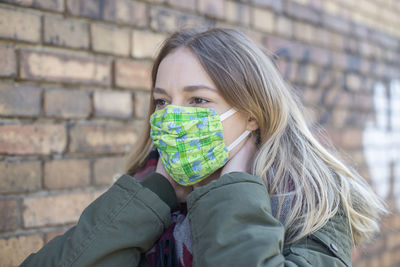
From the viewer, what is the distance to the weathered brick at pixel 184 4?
2.36 meters

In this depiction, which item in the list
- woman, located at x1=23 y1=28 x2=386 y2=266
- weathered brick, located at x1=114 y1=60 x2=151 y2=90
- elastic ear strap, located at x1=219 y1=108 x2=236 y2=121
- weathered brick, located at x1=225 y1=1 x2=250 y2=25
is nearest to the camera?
woman, located at x1=23 y1=28 x2=386 y2=266

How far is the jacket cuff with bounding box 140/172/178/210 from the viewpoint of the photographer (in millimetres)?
1536

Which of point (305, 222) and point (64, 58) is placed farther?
point (64, 58)

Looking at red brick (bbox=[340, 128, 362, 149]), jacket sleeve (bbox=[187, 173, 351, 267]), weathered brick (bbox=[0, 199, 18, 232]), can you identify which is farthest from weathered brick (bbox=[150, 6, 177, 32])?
red brick (bbox=[340, 128, 362, 149])

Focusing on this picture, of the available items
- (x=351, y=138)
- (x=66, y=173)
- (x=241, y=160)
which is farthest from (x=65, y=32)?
(x=351, y=138)

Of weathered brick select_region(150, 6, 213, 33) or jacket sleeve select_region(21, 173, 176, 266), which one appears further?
weathered brick select_region(150, 6, 213, 33)

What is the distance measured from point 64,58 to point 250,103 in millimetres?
875

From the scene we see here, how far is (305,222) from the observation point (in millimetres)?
1379

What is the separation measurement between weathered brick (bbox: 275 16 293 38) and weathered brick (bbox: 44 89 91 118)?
1534 mm

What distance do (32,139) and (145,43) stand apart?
773 millimetres

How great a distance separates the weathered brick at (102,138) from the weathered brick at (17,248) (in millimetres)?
407

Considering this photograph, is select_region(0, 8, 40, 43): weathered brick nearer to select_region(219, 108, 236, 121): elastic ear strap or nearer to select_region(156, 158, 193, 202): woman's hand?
select_region(156, 158, 193, 202): woman's hand

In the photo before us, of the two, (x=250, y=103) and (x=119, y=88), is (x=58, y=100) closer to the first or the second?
(x=119, y=88)

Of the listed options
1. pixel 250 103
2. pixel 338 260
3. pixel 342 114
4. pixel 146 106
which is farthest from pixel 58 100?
pixel 342 114
